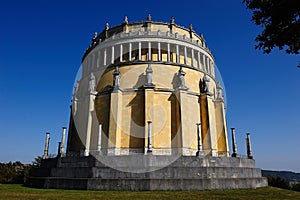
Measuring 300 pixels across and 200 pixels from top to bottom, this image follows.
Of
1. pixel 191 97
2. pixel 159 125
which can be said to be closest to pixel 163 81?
pixel 191 97

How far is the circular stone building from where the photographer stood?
16859 mm

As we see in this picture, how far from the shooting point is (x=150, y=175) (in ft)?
53.8

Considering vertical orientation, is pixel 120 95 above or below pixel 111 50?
below

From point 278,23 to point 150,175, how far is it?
41.7 ft

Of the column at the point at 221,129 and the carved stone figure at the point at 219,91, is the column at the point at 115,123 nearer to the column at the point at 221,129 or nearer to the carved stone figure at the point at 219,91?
the column at the point at 221,129

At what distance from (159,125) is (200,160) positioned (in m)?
7.81

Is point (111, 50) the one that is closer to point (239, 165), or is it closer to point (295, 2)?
point (239, 165)

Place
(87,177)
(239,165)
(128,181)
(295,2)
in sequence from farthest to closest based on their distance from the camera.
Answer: (239,165)
(87,177)
(128,181)
(295,2)

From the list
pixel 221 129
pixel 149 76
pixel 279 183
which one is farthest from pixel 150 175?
pixel 279 183

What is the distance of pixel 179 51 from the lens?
30531mm

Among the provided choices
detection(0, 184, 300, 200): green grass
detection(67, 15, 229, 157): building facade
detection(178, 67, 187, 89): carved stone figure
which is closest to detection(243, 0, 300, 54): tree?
detection(0, 184, 300, 200): green grass

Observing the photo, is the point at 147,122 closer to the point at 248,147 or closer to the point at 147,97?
the point at 147,97

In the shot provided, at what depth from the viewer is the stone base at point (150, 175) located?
1547 cm

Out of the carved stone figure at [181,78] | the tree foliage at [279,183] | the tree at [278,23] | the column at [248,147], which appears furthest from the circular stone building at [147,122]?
the tree at [278,23]
